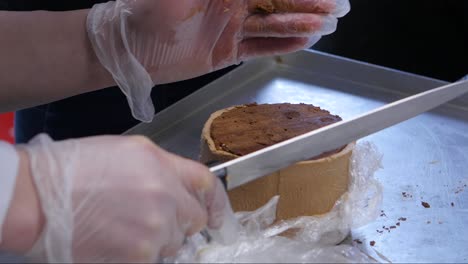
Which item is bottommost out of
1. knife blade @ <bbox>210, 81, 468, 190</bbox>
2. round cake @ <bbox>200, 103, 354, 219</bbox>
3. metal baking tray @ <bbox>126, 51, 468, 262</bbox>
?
metal baking tray @ <bbox>126, 51, 468, 262</bbox>

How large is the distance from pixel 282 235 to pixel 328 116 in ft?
0.74

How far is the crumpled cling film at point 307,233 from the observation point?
3.25 ft

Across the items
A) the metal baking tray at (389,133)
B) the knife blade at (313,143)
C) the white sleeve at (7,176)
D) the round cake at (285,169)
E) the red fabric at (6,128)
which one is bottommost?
the red fabric at (6,128)

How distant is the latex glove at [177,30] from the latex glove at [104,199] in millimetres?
458

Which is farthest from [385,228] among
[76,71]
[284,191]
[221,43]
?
[76,71]

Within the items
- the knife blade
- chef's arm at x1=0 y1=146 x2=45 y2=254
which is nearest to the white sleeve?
chef's arm at x1=0 y1=146 x2=45 y2=254

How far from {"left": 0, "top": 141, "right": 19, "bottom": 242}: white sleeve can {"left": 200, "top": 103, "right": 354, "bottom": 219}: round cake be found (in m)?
0.36

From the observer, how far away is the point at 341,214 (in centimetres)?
111

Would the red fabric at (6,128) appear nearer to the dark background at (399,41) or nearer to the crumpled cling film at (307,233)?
the dark background at (399,41)

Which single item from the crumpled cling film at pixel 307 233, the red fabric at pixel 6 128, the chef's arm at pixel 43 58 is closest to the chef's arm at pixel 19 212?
the crumpled cling film at pixel 307 233

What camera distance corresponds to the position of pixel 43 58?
4.20 feet

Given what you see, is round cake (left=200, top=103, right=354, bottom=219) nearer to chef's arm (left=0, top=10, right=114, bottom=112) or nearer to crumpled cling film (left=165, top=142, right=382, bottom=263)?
crumpled cling film (left=165, top=142, right=382, bottom=263)

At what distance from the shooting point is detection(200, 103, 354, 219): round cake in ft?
3.49

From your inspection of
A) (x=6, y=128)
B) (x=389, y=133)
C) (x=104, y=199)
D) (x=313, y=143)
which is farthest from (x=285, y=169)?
(x=6, y=128)
